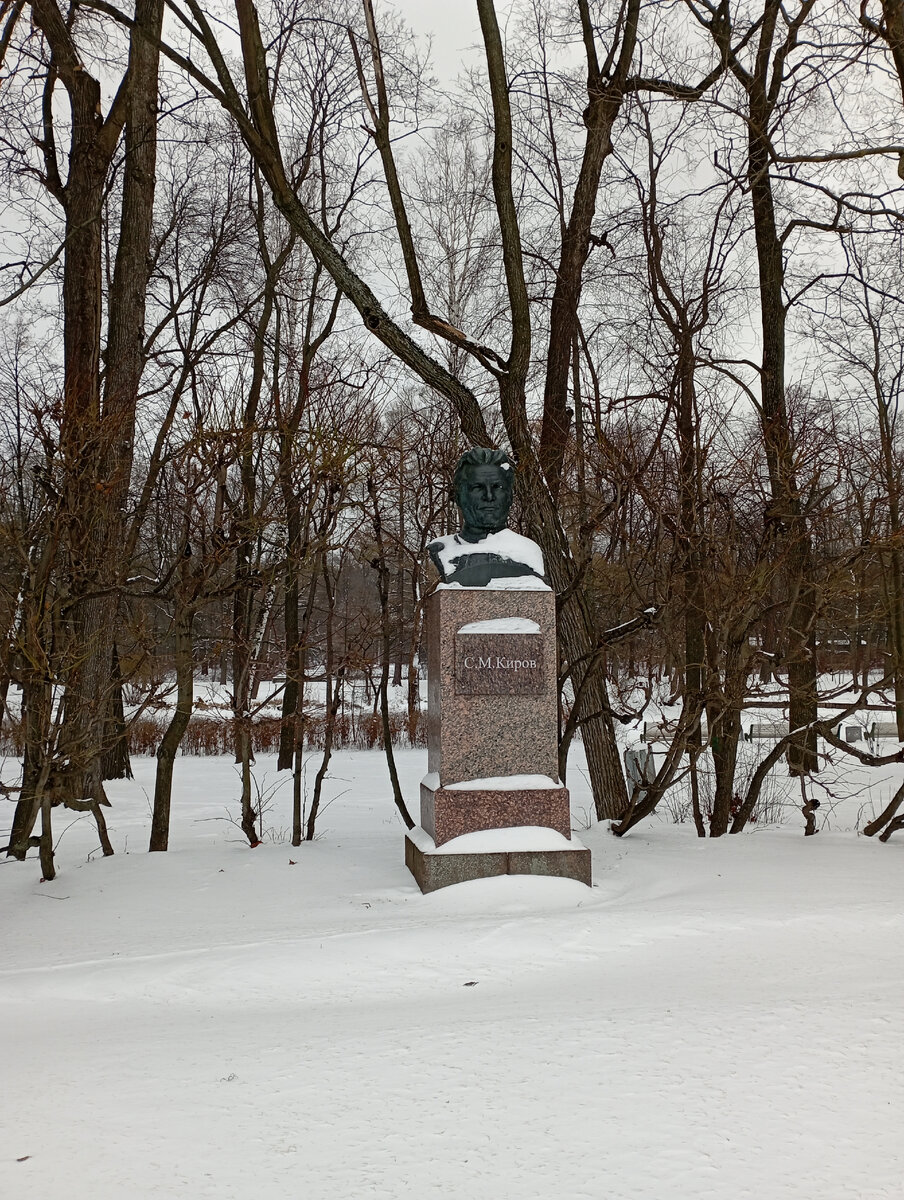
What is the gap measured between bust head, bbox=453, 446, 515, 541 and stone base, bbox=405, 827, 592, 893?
6.31 ft

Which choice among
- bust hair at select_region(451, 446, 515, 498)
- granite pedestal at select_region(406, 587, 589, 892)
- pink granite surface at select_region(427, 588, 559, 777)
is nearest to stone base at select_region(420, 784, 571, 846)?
granite pedestal at select_region(406, 587, 589, 892)

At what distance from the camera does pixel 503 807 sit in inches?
214

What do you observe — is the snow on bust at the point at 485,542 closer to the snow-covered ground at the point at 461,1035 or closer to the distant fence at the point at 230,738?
the snow-covered ground at the point at 461,1035

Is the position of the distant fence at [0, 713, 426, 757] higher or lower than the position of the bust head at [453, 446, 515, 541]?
lower

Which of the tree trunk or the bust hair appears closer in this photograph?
the bust hair

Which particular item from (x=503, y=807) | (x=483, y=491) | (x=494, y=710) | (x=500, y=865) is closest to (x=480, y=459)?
(x=483, y=491)

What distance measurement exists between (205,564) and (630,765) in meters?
5.28

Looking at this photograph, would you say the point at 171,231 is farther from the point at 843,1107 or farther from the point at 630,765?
the point at 843,1107

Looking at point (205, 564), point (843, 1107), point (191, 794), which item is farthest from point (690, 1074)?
point (191, 794)

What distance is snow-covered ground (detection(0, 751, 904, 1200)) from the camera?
Answer: 2.29m

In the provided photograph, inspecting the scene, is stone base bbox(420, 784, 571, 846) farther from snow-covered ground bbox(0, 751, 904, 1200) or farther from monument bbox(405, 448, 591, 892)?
snow-covered ground bbox(0, 751, 904, 1200)

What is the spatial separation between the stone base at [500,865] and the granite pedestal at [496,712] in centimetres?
16

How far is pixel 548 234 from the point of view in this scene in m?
12.6

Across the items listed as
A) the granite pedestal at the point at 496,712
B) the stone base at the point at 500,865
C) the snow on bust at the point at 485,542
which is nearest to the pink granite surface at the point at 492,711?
the granite pedestal at the point at 496,712
